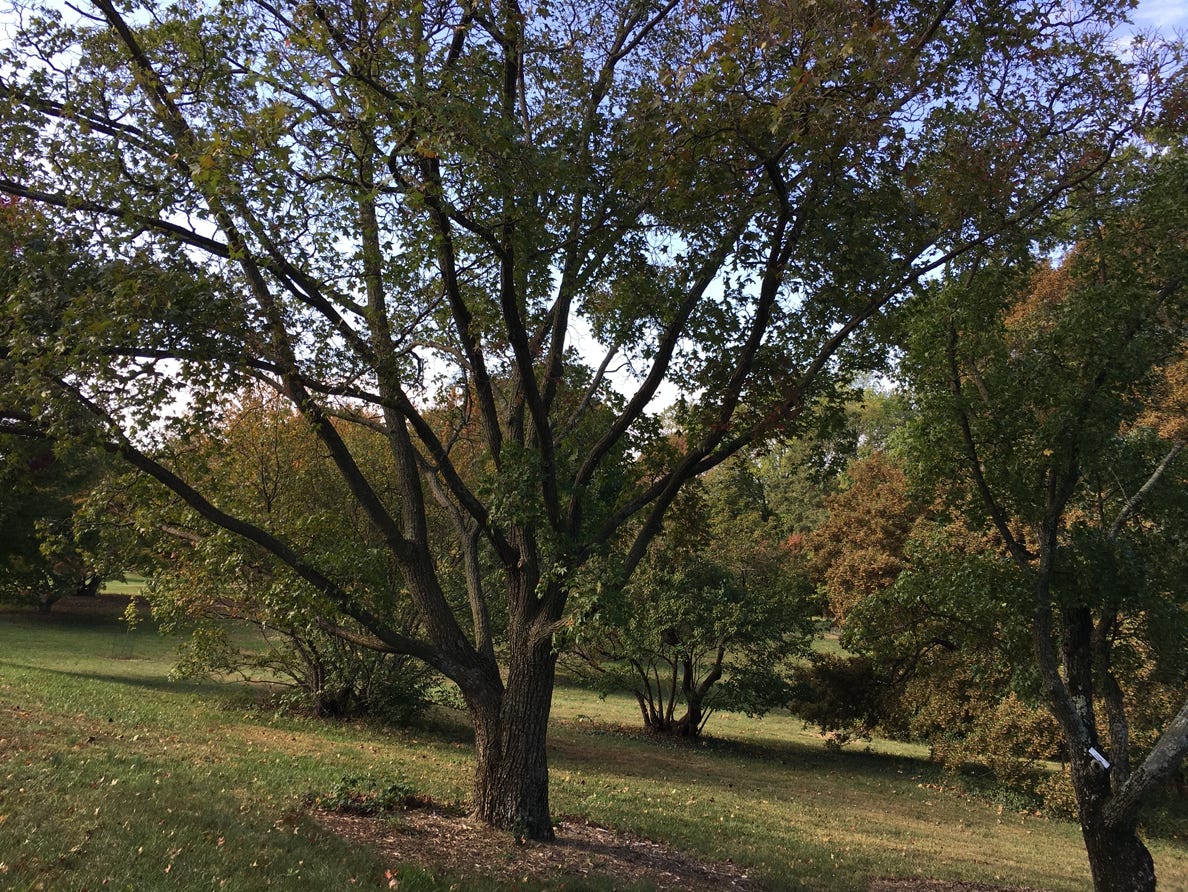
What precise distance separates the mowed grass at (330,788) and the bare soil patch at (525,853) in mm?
289

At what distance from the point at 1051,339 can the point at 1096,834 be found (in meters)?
4.69

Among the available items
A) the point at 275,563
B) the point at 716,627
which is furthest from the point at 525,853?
the point at 716,627

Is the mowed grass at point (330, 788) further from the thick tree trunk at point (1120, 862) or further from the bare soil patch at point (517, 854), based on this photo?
the thick tree trunk at point (1120, 862)

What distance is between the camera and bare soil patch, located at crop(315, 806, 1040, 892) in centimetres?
618

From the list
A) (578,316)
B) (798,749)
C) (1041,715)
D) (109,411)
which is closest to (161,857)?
(109,411)

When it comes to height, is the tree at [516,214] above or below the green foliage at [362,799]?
above

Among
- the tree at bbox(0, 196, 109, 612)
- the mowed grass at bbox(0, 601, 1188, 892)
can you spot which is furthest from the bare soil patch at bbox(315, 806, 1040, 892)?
the tree at bbox(0, 196, 109, 612)

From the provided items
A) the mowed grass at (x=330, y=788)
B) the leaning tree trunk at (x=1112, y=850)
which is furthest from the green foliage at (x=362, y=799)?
the leaning tree trunk at (x=1112, y=850)

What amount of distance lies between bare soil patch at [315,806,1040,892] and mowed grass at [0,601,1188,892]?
0.29 meters

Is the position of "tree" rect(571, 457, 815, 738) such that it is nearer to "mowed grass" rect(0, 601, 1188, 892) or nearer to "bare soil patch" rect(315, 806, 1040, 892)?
"mowed grass" rect(0, 601, 1188, 892)

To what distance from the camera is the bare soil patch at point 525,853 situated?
20.3 ft

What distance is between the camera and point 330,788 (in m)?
8.25

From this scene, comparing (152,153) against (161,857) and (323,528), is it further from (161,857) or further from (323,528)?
(161,857)

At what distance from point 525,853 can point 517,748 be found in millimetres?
836
